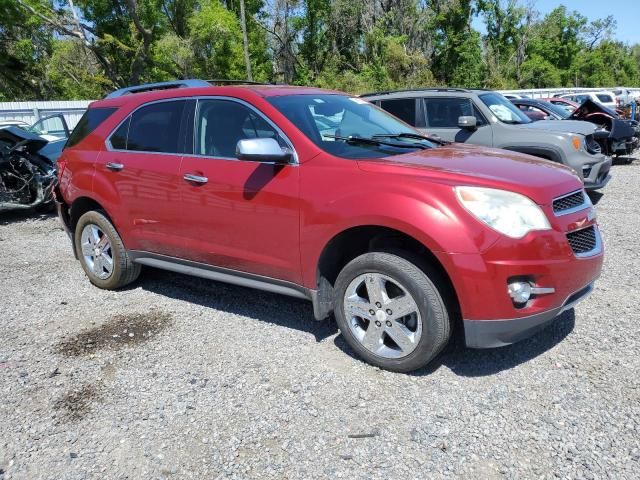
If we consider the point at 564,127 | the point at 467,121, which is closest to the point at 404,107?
the point at 467,121

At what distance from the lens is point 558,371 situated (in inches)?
132

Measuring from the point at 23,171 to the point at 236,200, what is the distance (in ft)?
20.6

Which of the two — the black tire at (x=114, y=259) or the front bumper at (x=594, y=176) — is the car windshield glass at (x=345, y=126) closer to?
the black tire at (x=114, y=259)

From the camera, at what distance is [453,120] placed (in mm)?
8680

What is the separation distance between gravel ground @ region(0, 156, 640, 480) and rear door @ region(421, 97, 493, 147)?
159 inches

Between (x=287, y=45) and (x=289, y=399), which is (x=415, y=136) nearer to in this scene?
(x=289, y=399)

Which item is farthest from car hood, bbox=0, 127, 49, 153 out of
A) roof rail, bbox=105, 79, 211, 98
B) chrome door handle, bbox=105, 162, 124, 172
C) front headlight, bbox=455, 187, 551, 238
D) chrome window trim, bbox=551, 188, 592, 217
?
chrome window trim, bbox=551, 188, 592, 217

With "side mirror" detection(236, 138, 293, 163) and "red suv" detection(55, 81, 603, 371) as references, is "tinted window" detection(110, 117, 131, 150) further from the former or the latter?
"side mirror" detection(236, 138, 293, 163)

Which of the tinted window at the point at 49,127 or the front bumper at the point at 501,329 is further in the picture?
the tinted window at the point at 49,127

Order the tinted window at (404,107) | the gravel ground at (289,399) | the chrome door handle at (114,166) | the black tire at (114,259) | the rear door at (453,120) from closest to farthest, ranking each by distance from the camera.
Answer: the gravel ground at (289,399) → the chrome door handle at (114,166) → the black tire at (114,259) → the rear door at (453,120) → the tinted window at (404,107)

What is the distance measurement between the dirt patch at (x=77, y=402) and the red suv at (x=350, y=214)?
123 cm

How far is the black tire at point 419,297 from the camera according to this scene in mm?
3125

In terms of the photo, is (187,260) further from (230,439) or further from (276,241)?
(230,439)

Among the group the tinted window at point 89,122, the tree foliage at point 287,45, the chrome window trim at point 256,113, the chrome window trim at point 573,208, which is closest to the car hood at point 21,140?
the tinted window at point 89,122
